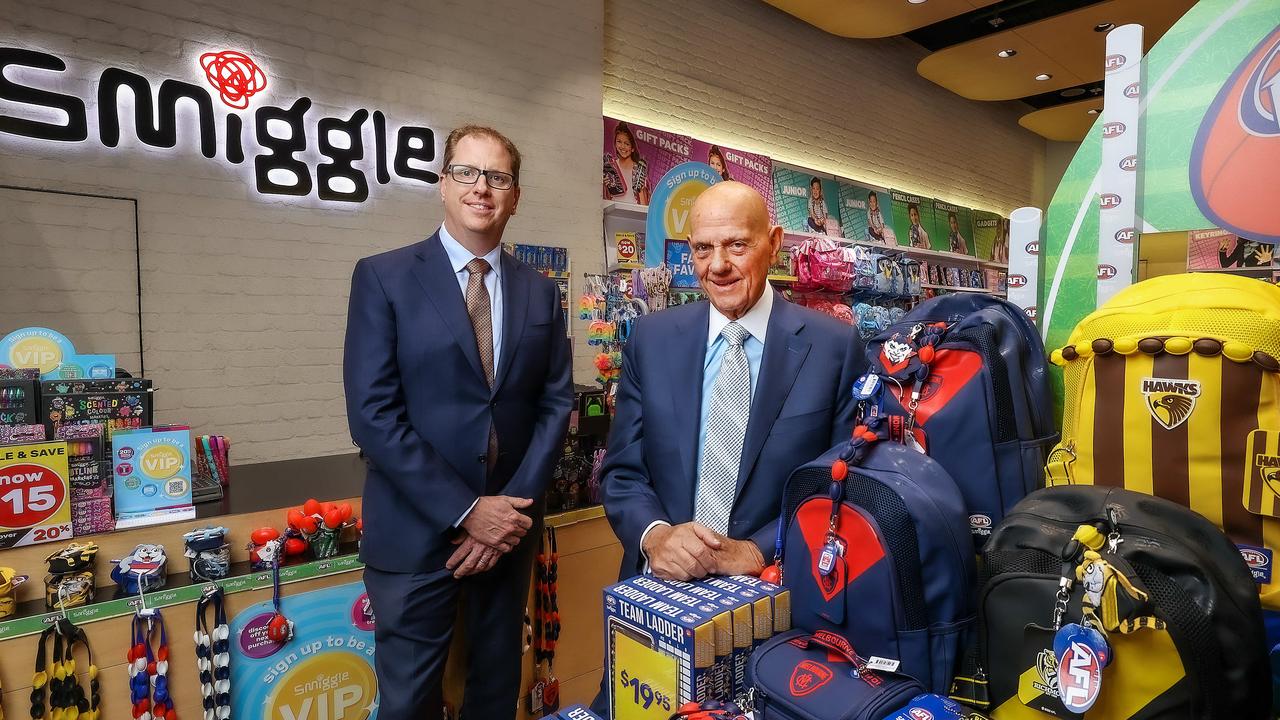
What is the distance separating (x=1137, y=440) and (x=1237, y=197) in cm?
76

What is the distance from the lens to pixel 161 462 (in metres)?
2.04

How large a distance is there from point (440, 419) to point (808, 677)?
118 centimetres

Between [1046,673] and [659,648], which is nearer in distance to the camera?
[1046,673]

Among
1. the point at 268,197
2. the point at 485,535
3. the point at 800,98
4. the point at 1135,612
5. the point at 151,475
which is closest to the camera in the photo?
the point at 1135,612

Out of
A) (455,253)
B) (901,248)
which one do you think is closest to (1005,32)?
(901,248)

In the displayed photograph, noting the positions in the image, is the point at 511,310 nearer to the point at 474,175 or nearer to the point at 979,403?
the point at 474,175

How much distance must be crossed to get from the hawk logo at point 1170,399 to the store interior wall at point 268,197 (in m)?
3.71

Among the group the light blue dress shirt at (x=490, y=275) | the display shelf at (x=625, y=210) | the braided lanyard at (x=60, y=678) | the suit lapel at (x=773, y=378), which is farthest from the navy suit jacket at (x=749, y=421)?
the display shelf at (x=625, y=210)

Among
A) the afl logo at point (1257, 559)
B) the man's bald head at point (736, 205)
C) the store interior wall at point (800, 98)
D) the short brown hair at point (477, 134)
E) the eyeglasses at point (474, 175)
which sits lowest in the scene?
the afl logo at point (1257, 559)

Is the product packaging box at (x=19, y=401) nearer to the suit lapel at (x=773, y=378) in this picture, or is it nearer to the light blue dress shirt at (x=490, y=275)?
Result: the light blue dress shirt at (x=490, y=275)

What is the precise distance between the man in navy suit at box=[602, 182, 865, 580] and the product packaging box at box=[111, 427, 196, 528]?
1.38m

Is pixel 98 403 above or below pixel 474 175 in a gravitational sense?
below

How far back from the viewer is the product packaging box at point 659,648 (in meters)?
0.99

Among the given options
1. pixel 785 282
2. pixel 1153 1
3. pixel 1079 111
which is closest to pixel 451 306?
pixel 785 282
